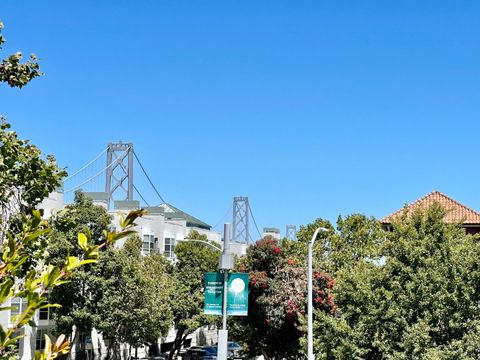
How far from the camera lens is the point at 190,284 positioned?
144ft

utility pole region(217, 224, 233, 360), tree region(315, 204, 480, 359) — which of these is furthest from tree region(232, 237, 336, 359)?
utility pole region(217, 224, 233, 360)

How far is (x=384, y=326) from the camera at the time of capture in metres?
20.5

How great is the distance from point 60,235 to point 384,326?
1801cm

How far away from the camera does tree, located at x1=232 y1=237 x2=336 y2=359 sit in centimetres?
2983

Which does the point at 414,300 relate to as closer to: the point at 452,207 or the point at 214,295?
the point at 214,295

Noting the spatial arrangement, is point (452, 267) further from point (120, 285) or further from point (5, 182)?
point (120, 285)

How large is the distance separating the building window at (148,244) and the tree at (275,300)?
23.6 metres

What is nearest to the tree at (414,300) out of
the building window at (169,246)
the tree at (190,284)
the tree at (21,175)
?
the tree at (21,175)

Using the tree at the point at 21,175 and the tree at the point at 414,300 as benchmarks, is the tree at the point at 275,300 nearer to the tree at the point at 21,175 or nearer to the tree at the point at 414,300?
the tree at the point at 414,300

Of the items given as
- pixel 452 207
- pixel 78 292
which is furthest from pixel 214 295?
pixel 452 207

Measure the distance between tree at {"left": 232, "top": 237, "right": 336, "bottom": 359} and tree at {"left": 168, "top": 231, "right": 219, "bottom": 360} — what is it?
35.3 ft

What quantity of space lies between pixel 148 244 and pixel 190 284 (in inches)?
495

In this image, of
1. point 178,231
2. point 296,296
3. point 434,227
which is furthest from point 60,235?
point 178,231

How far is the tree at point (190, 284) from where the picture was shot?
4253 cm
